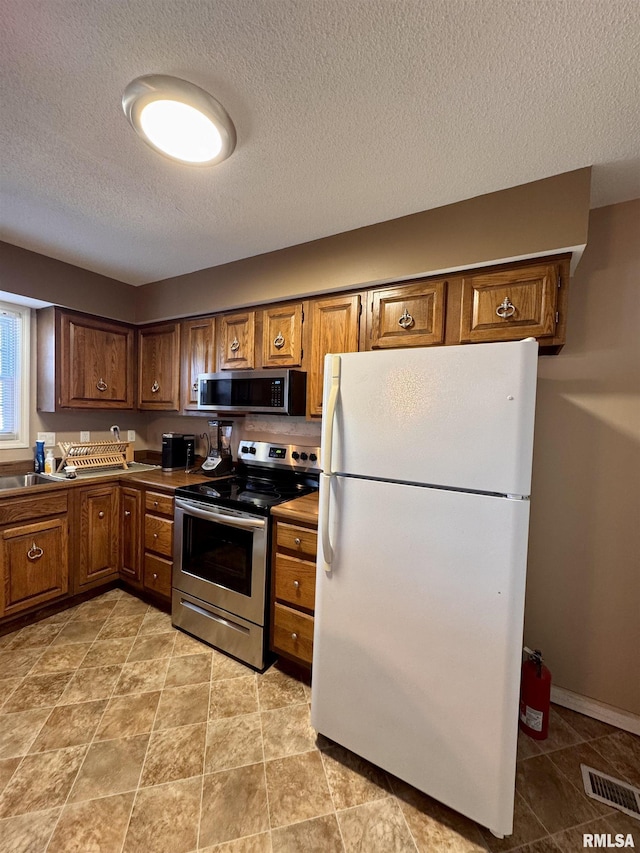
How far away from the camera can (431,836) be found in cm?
122

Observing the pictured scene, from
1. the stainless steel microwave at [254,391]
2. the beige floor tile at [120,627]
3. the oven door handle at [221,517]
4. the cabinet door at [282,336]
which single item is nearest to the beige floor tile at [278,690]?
the oven door handle at [221,517]

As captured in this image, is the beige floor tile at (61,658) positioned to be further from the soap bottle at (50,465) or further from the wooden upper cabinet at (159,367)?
the wooden upper cabinet at (159,367)

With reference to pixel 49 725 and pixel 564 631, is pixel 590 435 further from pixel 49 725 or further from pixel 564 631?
pixel 49 725

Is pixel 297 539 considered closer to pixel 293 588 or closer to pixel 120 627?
pixel 293 588

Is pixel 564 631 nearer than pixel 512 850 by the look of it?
No

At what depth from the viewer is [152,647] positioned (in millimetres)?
2117

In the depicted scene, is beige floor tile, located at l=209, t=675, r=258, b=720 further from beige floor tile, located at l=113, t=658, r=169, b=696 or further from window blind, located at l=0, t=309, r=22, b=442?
window blind, located at l=0, t=309, r=22, b=442

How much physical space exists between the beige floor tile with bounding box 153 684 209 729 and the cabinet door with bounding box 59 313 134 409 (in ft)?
7.00

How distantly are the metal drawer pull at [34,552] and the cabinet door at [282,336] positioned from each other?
6.20 feet

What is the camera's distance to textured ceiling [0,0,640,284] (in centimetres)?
90

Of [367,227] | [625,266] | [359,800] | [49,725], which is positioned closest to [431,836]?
[359,800]

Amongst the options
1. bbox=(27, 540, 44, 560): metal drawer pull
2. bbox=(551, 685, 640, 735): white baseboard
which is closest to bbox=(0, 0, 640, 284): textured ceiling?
bbox=(27, 540, 44, 560): metal drawer pull

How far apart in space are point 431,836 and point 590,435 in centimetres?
177

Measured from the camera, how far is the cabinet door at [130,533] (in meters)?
2.54
